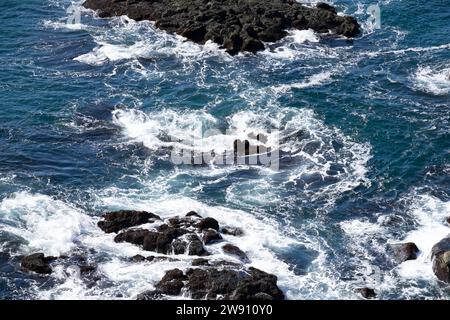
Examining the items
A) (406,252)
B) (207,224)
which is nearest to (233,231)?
(207,224)

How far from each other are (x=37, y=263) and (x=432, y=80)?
4300 centimetres

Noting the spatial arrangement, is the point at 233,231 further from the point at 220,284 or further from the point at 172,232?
the point at 220,284

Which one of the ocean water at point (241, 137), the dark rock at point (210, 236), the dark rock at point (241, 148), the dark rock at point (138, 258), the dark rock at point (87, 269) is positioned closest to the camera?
the dark rock at point (87, 269)

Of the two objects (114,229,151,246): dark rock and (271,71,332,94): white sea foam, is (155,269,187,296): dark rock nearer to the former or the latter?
(114,229,151,246): dark rock

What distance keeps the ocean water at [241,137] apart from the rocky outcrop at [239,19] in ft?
5.37

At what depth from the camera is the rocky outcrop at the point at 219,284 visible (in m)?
43.2

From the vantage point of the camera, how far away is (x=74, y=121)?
6562cm

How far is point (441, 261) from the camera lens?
150 ft

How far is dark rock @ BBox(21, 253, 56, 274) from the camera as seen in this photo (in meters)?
46.5

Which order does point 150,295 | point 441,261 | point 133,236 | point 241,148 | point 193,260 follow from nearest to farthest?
1. point 150,295
2. point 441,261
3. point 193,260
4. point 133,236
5. point 241,148

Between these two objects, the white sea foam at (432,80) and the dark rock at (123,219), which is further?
the white sea foam at (432,80)

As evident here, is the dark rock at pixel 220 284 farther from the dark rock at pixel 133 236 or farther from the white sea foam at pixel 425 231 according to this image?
the white sea foam at pixel 425 231

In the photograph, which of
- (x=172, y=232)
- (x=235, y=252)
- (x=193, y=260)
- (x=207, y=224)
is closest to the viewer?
(x=193, y=260)

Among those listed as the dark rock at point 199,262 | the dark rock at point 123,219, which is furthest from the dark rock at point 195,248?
the dark rock at point 123,219
